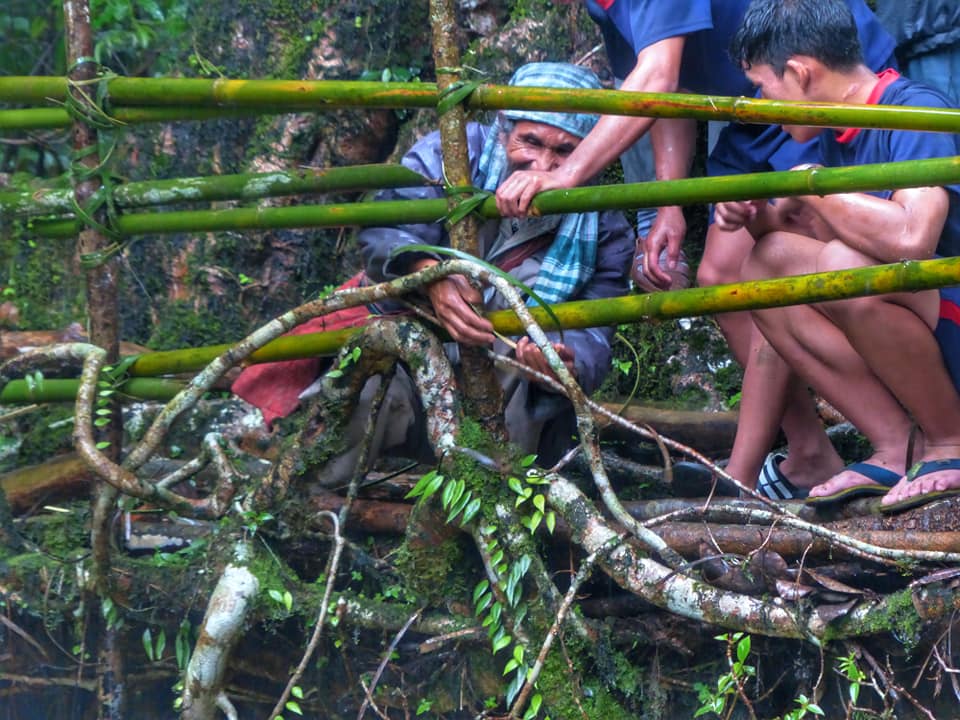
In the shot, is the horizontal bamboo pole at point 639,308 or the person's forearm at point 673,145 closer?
the horizontal bamboo pole at point 639,308

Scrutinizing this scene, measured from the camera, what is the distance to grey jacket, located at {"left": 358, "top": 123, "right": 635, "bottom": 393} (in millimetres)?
3008

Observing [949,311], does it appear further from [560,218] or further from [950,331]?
[560,218]

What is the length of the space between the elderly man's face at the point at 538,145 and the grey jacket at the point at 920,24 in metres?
1.04

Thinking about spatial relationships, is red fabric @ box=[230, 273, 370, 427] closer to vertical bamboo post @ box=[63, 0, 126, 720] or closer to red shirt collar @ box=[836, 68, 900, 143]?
vertical bamboo post @ box=[63, 0, 126, 720]

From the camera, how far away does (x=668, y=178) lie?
10.9ft

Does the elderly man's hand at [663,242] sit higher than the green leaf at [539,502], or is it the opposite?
the elderly man's hand at [663,242]

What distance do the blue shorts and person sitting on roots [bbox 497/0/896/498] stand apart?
0.44 meters

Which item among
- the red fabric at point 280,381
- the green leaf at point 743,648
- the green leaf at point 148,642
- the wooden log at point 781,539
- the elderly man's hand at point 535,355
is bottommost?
the green leaf at point 148,642

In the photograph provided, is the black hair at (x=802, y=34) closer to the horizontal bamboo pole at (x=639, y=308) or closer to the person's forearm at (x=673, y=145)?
the person's forearm at (x=673, y=145)

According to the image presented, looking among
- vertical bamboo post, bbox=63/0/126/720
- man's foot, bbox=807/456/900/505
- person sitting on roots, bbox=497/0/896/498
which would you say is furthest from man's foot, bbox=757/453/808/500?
vertical bamboo post, bbox=63/0/126/720

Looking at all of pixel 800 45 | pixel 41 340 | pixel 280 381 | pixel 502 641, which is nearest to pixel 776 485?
pixel 502 641

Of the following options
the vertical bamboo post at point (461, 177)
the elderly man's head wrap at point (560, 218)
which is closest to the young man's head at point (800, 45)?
the elderly man's head wrap at point (560, 218)

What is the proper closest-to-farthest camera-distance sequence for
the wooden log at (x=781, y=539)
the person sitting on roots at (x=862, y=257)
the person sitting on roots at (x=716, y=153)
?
the wooden log at (x=781, y=539), the person sitting on roots at (x=862, y=257), the person sitting on roots at (x=716, y=153)

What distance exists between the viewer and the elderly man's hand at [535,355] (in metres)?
2.81
